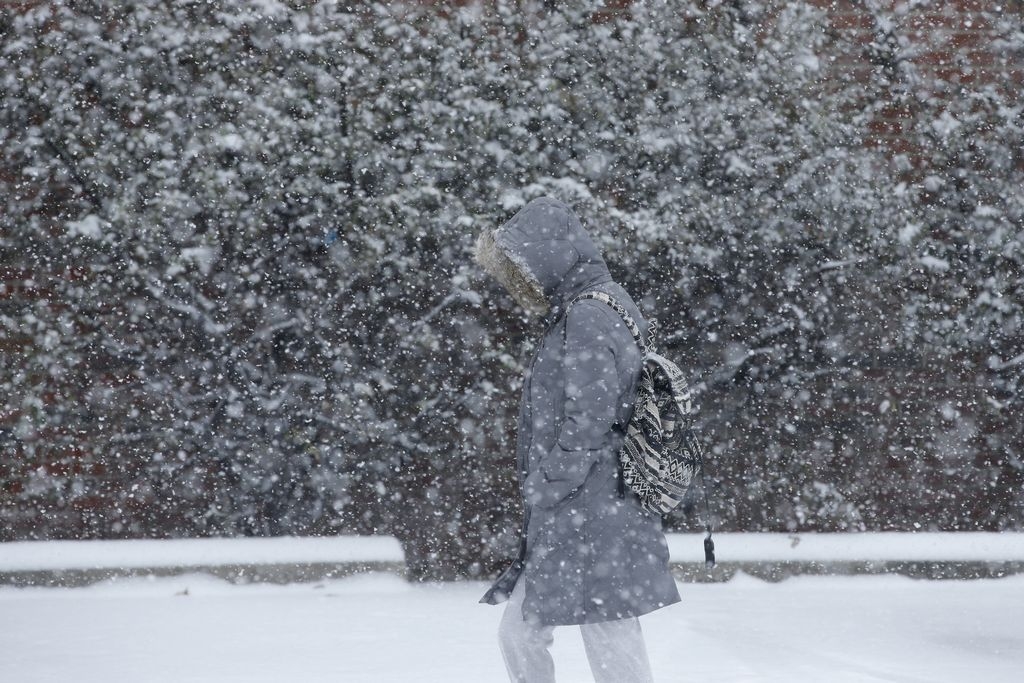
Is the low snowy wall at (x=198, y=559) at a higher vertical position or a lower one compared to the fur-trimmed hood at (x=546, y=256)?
lower

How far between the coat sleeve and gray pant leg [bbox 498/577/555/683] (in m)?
0.36

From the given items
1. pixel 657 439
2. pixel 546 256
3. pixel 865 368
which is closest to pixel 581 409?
pixel 657 439

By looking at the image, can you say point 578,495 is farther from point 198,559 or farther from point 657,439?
point 198,559

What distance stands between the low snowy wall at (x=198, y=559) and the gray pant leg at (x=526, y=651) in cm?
267

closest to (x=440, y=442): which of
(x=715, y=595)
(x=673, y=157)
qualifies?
(x=715, y=595)

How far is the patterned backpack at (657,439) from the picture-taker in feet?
8.35

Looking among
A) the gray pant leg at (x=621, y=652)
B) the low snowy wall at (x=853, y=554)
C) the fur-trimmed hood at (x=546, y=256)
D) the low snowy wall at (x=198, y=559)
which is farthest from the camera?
the low snowy wall at (x=853, y=554)

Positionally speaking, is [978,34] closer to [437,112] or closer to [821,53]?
[821,53]

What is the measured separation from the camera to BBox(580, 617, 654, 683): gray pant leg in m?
2.54

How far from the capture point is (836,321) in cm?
539

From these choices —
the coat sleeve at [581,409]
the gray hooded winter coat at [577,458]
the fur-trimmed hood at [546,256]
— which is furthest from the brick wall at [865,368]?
the coat sleeve at [581,409]

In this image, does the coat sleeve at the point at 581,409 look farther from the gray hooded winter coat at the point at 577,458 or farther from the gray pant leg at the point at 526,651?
the gray pant leg at the point at 526,651

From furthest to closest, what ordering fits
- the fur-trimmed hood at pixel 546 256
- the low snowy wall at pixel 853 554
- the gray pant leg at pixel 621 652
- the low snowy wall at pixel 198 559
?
the low snowy wall at pixel 853 554 → the low snowy wall at pixel 198 559 → the fur-trimmed hood at pixel 546 256 → the gray pant leg at pixel 621 652

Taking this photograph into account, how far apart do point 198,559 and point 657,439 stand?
11.0ft
